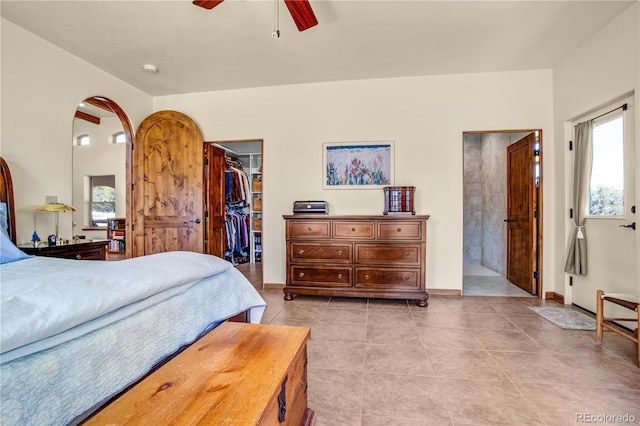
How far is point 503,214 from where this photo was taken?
A: 488 cm

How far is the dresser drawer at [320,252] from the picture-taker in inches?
132

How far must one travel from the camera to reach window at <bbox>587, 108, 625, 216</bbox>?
2.62m

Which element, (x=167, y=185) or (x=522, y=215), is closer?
(x=522, y=215)

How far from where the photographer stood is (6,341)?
0.73 metres

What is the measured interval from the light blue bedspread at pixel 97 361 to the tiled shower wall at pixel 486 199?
198 inches

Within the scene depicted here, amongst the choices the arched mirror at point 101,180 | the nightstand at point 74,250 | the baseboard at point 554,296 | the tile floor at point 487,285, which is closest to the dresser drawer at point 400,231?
the tile floor at point 487,285

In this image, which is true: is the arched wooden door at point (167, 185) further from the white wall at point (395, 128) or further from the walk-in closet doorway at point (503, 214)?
the walk-in closet doorway at point (503, 214)

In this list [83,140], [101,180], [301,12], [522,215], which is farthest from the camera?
[101,180]

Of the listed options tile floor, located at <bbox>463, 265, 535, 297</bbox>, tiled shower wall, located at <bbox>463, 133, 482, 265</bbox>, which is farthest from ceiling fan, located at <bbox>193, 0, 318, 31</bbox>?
tiled shower wall, located at <bbox>463, 133, 482, 265</bbox>

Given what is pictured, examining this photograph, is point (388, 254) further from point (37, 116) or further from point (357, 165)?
point (37, 116)

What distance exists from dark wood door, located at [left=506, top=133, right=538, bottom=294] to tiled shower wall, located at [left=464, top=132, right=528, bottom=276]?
42 centimetres

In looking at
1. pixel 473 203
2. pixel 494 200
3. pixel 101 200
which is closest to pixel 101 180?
pixel 101 200

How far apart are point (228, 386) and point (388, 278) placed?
2.59 metres

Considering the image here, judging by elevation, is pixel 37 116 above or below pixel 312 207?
above
